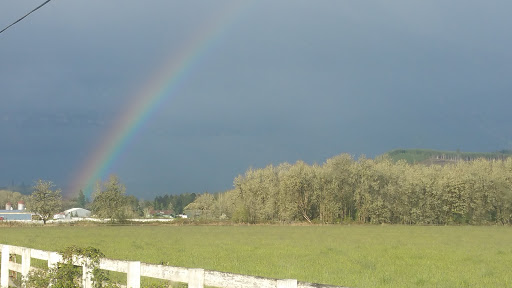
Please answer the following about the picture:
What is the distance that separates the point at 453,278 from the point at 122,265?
15069 mm

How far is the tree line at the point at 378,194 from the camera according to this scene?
10475cm

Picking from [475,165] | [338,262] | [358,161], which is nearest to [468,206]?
[475,165]

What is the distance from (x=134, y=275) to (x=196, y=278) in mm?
1875

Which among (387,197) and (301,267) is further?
(387,197)

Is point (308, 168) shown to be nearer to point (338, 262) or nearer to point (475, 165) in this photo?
point (475, 165)

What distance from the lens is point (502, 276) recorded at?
21875 millimetres

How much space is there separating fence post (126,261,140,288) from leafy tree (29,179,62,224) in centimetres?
10976

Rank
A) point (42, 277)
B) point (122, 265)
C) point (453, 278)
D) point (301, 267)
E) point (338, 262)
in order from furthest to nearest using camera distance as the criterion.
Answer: point (338, 262), point (301, 267), point (453, 278), point (42, 277), point (122, 265)

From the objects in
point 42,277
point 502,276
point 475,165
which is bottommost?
point 502,276

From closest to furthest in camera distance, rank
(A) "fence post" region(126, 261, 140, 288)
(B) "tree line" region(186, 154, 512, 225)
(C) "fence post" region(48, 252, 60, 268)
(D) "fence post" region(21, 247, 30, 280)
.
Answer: (A) "fence post" region(126, 261, 140, 288) < (C) "fence post" region(48, 252, 60, 268) < (D) "fence post" region(21, 247, 30, 280) < (B) "tree line" region(186, 154, 512, 225)

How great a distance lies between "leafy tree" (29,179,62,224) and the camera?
366ft

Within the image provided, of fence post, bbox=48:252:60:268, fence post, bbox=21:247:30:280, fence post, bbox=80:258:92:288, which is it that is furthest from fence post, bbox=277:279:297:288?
fence post, bbox=21:247:30:280

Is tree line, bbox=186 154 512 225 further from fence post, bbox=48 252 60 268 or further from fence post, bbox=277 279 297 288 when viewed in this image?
fence post, bbox=277 279 297 288

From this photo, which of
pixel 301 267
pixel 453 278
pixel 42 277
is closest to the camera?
pixel 42 277
